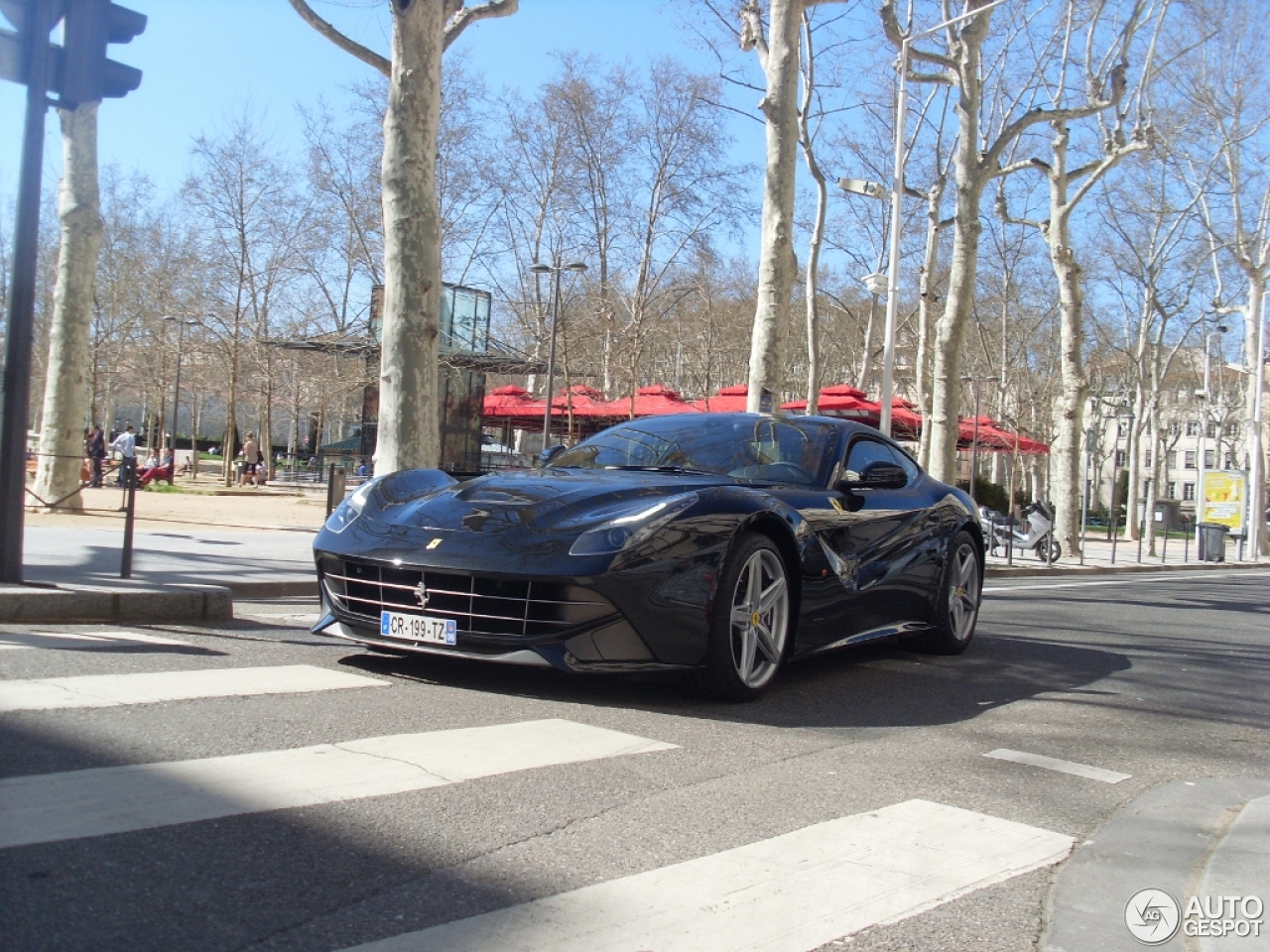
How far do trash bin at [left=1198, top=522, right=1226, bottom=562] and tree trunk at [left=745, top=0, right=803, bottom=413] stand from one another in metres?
21.4

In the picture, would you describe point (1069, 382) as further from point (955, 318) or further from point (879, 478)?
point (879, 478)

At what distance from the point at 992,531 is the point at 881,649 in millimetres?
15914

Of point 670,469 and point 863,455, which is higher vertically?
point 863,455

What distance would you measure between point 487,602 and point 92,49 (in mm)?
4459

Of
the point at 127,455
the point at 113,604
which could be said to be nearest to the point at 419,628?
the point at 113,604

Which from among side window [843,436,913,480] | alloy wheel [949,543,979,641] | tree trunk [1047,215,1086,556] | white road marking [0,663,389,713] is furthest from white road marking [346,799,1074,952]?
tree trunk [1047,215,1086,556]

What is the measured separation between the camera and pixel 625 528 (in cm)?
486

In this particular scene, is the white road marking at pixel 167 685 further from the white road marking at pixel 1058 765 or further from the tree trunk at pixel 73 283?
the tree trunk at pixel 73 283

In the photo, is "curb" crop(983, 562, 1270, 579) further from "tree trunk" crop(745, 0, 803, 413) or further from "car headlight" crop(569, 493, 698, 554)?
"car headlight" crop(569, 493, 698, 554)

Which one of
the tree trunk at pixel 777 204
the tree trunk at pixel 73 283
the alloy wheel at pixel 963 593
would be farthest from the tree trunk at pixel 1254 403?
the tree trunk at pixel 73 283

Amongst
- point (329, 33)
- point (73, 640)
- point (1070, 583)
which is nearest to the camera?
point (73, 640)

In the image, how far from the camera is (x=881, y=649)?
305 inches

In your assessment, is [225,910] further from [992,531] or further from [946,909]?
[992,531]

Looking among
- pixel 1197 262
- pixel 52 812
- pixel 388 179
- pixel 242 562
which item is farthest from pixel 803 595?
pixel 1197 262
